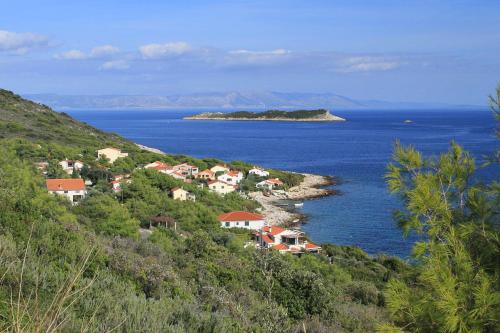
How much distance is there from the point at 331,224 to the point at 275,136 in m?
75.4

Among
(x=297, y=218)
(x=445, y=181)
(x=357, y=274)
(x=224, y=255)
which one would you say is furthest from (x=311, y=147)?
(x=445, y=181)

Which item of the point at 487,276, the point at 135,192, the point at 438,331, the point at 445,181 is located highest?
the point at 445,181

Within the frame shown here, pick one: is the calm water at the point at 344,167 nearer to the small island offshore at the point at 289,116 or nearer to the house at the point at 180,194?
the house at the point at 180,194

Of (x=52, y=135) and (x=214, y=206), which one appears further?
(x=52, y=135)

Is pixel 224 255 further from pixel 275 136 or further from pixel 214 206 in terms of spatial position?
pixel 275 136

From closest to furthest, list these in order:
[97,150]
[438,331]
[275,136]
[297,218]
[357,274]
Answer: [438,331]
[357,274]
[297,218]
[97,150]
[275,136]

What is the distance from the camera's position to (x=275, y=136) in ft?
355

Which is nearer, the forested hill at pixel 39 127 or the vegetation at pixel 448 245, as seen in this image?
the vegetation at pixel 448 245

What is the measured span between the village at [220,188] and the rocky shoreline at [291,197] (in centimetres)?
62

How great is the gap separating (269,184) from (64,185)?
21730 millimetres

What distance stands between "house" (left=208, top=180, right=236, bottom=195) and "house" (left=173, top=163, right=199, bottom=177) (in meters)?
4.41

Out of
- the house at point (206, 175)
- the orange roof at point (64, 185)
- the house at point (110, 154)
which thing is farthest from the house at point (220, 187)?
the orange roof at point (64, 185)

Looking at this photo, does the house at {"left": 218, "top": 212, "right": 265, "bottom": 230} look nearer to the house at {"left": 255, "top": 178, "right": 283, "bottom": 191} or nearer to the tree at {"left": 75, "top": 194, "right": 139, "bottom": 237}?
the tree at {"left": 75, "top": 194, "right": 139, "bottom": 237}

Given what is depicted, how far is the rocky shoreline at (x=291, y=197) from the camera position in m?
35.9
